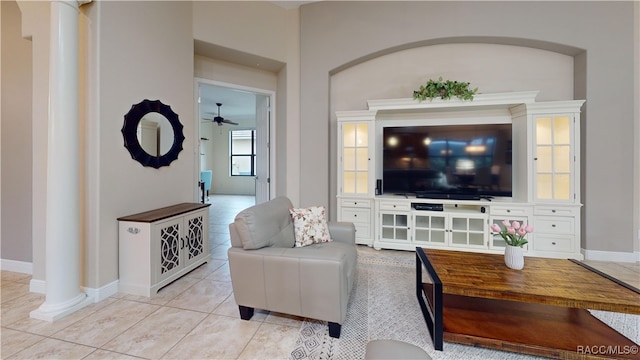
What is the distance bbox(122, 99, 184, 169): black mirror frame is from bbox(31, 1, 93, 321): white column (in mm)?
431

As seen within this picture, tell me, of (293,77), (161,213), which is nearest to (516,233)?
(161,213)

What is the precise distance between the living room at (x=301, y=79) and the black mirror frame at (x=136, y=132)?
8 cm

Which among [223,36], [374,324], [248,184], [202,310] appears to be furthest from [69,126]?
[248,184]

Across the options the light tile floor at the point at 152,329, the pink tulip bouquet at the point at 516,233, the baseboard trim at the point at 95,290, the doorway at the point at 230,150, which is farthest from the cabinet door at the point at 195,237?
the doorway at the point at 230,150

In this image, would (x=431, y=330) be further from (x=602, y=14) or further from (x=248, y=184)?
(x=248, y=184)

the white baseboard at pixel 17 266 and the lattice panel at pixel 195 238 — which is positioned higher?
the lattice panel at pixel 195 238

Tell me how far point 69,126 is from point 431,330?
328 cm

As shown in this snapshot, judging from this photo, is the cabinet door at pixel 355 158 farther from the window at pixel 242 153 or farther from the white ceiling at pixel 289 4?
the window at pixel 242 153

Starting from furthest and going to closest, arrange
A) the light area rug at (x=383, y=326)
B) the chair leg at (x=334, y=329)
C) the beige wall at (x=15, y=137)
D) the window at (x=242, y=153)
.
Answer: the window at (x=242, y=153), the beige wall at (x=15, y=137), the chair leg at (x=334, y=329), the light area rug at (x=383, y=326)

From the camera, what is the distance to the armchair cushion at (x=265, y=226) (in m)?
1.91

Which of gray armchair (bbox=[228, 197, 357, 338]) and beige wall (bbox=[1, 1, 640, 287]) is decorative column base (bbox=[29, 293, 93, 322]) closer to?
beige wall (bbox=[1, 1, 640, 287])

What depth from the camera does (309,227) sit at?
253 cm

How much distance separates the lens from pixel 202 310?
221 centimetres

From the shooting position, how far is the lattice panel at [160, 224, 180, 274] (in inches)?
99.7
